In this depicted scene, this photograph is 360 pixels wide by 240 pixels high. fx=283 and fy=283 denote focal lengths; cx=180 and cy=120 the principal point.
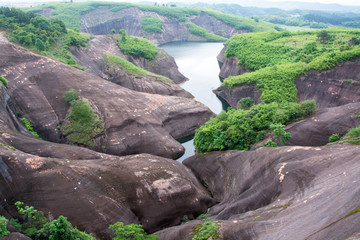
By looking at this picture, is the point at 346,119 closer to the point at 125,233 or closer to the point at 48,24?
the point at 125,233

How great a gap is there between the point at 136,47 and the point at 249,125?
4520 centimetres

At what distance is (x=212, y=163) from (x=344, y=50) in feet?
101

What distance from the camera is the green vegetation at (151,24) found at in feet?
351

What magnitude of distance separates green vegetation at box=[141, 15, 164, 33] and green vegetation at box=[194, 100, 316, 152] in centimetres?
8599

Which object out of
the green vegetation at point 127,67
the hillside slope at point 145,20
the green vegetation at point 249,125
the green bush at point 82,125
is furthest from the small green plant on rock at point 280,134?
the hillside slope at point 145,20

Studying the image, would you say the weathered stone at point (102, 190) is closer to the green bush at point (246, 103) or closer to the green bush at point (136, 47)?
the green bush at point (246, 103)

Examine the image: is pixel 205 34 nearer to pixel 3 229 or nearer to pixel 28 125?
pixel 28 125

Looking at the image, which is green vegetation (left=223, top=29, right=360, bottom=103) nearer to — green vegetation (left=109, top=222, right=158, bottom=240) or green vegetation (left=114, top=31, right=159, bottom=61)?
green vegetation (left=114, top=31, right=159, bottom=61)

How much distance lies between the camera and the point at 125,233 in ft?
59.0

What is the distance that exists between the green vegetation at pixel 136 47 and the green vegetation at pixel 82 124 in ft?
108

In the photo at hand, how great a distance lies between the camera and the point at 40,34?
48.2m

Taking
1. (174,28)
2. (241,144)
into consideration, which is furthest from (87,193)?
(174,28)

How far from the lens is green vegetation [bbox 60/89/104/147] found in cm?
3241

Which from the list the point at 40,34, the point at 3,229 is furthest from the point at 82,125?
the point at 40,34
